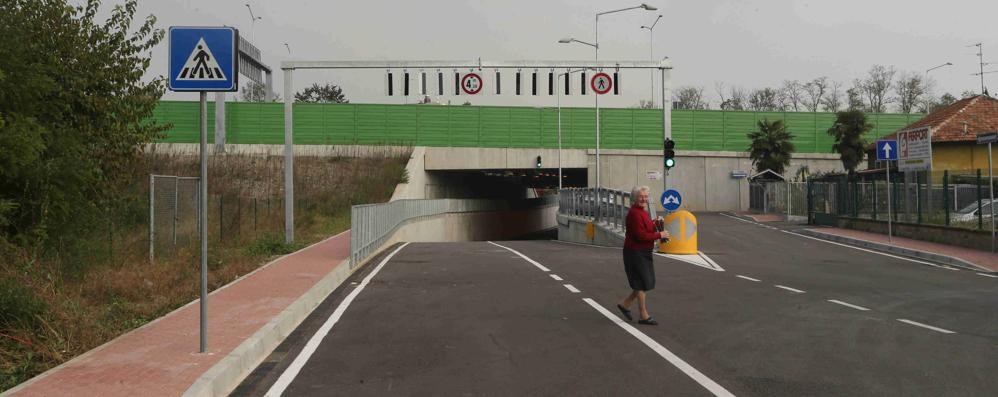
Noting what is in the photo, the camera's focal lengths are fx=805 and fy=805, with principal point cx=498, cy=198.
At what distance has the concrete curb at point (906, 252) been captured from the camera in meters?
19.4

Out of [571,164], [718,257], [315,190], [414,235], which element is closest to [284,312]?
[718,257]

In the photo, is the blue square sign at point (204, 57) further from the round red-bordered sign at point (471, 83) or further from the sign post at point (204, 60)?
the round red-bordered sign at point (471, 83)

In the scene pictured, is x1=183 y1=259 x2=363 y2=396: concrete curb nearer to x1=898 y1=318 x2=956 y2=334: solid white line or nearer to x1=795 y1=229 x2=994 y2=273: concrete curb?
x1=898 y1=318 x2=956 y2=334: solid white line

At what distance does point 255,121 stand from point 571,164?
21.7m

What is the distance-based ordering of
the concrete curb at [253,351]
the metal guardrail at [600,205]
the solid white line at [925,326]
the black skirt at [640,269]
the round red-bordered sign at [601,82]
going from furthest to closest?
the metal guardrail at [600,205]
the round red-bordered sign at [601,82]
the black skirt at [640,269]
the solid white line at [925,326]
the concrete curb at [253,351]

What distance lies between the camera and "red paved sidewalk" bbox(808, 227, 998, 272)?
1969 centimetres

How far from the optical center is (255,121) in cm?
5503

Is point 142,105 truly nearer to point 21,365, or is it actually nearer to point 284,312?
point 284,312

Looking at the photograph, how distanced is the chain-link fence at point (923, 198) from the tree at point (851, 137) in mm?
18883

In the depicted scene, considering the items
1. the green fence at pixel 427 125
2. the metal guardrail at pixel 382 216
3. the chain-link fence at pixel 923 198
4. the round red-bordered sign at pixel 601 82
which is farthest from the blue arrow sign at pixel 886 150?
the green fence at pixel 427 125

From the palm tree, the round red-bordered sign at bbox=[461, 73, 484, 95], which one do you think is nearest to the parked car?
the round red-bordered sign at bbox=[461, 73, 484, 95]

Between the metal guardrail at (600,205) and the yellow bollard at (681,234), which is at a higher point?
the metal guardrail at (600,205)

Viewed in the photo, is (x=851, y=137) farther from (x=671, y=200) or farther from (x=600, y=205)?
(x=671, y=200)

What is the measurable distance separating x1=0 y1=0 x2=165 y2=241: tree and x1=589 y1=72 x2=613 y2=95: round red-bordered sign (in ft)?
45.5
